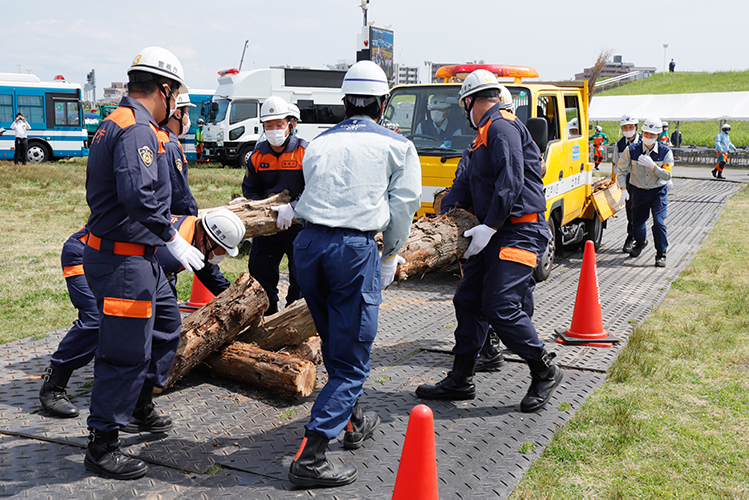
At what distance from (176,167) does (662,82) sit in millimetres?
76948

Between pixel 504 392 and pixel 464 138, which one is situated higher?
pixel 464 138

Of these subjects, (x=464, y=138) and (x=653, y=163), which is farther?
(x=653, y=163)

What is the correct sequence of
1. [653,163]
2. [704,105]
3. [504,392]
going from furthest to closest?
[704,105]
[653,163]
[504,392]

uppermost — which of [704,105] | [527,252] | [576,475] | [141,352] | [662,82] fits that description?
[662,82]

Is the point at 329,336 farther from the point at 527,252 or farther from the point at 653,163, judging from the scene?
the point at 653,163

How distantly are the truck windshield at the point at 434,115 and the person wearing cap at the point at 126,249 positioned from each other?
487 cm

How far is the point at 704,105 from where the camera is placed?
104 feet

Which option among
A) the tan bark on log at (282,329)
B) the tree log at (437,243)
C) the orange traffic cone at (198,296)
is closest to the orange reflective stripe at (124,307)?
the tan bark on log at (282,329)

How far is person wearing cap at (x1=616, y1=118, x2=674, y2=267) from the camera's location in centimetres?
919

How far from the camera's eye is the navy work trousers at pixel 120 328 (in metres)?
3.16

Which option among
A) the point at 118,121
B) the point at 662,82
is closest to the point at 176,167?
the point at 118,121

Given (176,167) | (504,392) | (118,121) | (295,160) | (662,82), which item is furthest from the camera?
(662,82)

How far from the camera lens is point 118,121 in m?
3.12

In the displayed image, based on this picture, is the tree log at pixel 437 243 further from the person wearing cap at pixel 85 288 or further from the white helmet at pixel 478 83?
the person wearing cap at pixel 85 288
